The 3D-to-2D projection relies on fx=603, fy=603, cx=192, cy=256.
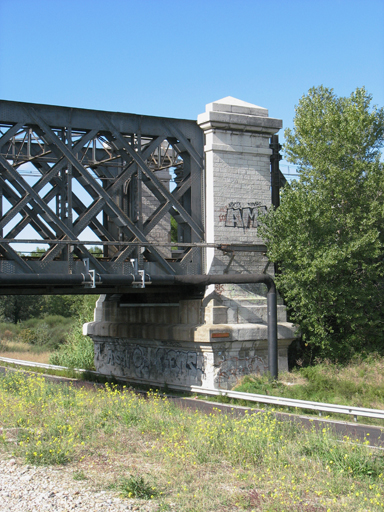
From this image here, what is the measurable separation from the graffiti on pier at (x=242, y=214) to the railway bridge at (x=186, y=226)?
1.4 inches

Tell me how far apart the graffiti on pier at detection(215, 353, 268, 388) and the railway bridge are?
0.12 ft

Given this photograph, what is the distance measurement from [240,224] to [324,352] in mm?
5425

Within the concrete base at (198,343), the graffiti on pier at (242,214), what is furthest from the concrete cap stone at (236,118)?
the concrete base at (198,343)

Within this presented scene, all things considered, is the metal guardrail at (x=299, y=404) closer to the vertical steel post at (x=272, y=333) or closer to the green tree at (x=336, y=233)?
the vertical steel post at (x=272, y=333)

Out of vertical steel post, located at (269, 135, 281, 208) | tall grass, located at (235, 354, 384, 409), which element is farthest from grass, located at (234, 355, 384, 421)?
vertical steel post, located at (269, 135, 281, 208)

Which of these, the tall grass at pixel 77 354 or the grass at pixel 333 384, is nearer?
the grass at pixel 333 384

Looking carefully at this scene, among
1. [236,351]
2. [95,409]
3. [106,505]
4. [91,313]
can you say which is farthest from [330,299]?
[91,313]

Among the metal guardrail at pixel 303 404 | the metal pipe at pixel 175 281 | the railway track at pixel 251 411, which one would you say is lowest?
the railway track at pixel 251 411

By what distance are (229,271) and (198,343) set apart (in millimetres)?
2796

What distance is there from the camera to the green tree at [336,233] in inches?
789

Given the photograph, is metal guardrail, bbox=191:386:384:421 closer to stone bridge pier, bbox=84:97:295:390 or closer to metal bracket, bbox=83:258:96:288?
stone bridge pier, bbox=84:97:295:390

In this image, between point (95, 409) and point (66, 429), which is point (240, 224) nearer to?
point (95, 409)

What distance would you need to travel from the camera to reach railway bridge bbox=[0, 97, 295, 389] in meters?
19.6

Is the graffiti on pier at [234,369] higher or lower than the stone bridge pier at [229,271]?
lower
